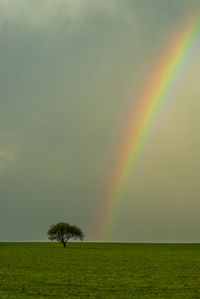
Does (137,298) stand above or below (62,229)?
below

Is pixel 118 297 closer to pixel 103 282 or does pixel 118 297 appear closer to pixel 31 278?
pixel 103 282

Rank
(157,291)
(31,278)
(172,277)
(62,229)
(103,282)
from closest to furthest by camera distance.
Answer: (157,291) < (103,282) < (31,278) < (172,277) < (62,229)

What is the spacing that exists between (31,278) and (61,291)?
8.61 metres

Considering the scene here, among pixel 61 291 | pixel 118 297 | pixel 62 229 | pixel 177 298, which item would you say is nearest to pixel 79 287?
pixel 61 291

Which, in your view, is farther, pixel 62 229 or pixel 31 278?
pixel 62 229

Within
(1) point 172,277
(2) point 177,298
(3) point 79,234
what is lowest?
(2) point 177,298

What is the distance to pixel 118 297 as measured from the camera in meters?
26.2

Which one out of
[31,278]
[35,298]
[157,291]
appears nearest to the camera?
[35,298]

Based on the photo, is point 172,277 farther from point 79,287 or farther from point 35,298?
point 35,298

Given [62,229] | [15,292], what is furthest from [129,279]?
[62,229]

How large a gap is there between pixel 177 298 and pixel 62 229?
96776 mm

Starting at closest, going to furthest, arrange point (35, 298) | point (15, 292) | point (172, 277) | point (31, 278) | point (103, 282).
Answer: point (35, 298), point (15, 292), point (103, 282), point (31, 278), point (172, 277)

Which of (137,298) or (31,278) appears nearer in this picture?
(137,298)

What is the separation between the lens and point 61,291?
2842 cm
